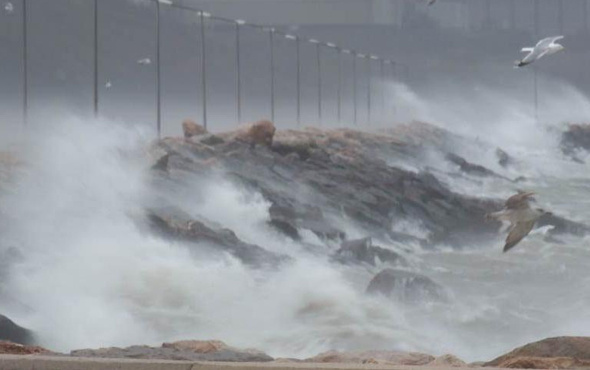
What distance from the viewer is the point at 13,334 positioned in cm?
2298

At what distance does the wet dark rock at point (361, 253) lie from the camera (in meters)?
46.9

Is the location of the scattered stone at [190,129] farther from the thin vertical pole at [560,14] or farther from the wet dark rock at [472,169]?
the thin vertical pole at [560,14]

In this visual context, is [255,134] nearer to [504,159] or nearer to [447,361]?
[504,159]

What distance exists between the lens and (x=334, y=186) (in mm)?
64375

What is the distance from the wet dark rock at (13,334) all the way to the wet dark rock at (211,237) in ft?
58.8

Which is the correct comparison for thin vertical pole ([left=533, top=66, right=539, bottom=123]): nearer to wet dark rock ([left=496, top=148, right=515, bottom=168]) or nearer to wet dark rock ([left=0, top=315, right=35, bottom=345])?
wet dark rock ([left=496, top=148, right=515, bottom=168])

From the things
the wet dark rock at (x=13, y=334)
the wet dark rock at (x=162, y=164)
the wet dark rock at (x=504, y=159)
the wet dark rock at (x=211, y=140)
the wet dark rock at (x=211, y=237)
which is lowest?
the wet dark rock at (x=13, y=334)

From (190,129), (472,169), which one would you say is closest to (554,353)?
(190,129)

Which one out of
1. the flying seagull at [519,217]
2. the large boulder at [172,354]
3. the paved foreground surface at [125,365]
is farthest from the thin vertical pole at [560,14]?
the paved foreground surface at [125,365]

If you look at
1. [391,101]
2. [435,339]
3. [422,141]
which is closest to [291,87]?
[422,141]

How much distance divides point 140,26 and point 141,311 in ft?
194

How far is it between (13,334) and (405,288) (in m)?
13.7

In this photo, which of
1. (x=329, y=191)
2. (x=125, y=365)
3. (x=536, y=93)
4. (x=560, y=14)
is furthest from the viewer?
(x=536, y=93)

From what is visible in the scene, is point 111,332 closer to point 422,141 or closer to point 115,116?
point 115,116
